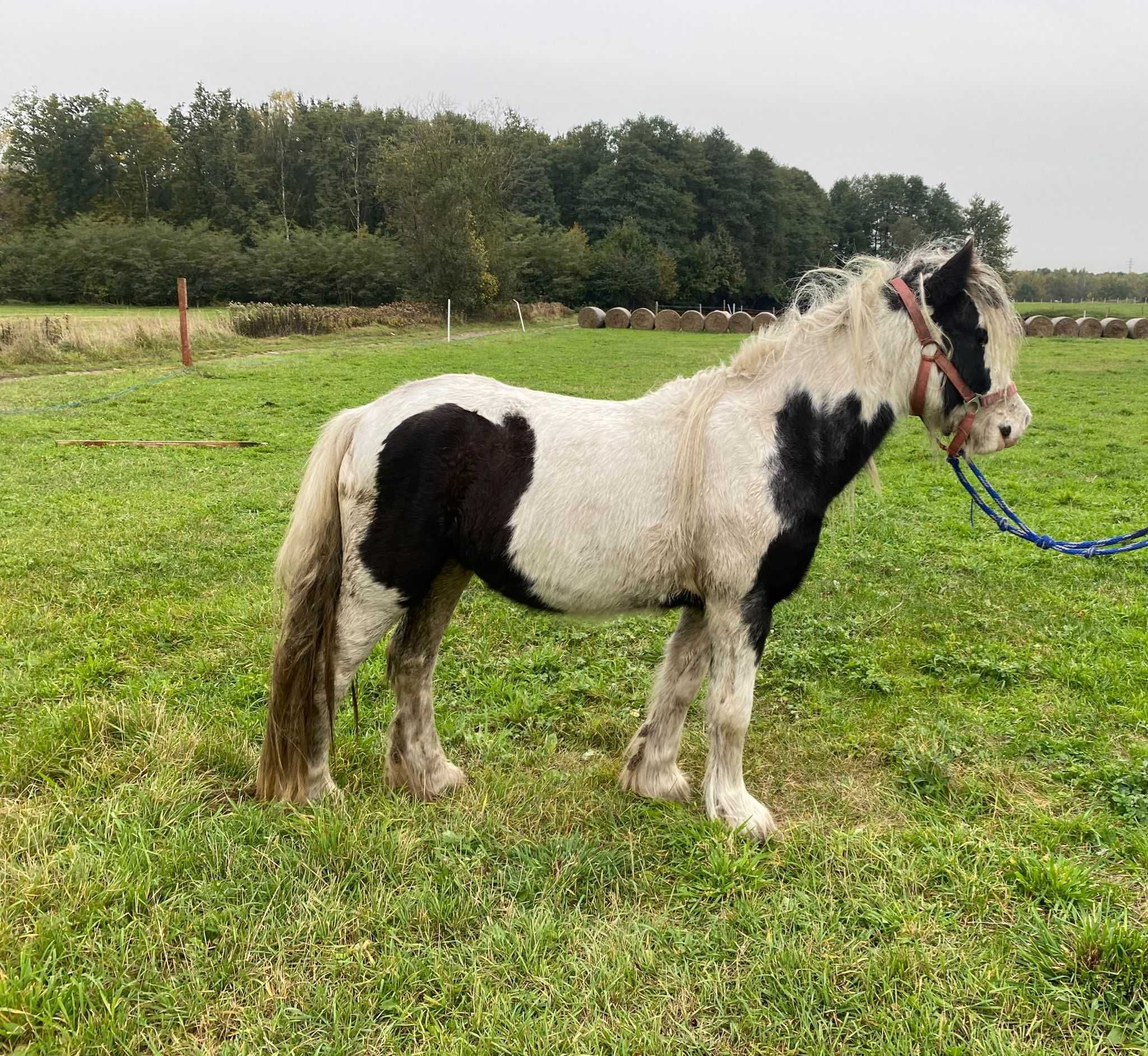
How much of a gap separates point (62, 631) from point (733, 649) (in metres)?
4.04

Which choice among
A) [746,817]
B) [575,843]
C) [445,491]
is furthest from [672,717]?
[445,491]

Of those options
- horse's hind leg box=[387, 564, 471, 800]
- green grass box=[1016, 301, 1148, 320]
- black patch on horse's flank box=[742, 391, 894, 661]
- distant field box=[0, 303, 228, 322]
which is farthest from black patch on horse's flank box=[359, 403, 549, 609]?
green grass box=[1016, 301, 1148, 320]

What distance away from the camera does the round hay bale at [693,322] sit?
129 feet

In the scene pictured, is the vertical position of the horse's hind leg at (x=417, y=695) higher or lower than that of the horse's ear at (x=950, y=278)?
lower

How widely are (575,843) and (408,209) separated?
38.2m

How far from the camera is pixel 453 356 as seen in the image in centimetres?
2142

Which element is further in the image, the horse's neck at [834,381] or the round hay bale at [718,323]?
the round hay bale at [718,323]

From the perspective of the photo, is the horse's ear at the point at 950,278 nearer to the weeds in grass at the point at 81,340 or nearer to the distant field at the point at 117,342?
the distant field at the point at 117,342

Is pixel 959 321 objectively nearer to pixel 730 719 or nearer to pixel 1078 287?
pixel 730 719

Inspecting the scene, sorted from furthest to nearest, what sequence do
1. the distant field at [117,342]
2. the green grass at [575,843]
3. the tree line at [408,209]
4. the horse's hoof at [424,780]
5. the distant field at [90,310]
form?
1. the tree line at [408,209]
2. the distant field at [90,310]
3. the distant field at [117,342]
4. the horse's hoof at [424,780]
5. the green grass at [575,843]

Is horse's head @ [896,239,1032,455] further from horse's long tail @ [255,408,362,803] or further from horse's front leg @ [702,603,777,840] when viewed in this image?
horse's long tail @ [255,408,362,803]

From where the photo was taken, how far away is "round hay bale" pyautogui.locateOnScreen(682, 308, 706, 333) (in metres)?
39.4

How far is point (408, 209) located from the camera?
1427 inches

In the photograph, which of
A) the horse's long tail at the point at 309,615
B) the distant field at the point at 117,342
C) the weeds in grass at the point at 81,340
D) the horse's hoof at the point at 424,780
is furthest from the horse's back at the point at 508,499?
the weeds in grass at the point at 81,340
